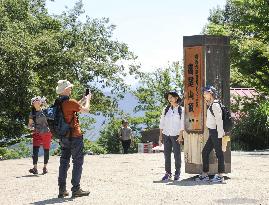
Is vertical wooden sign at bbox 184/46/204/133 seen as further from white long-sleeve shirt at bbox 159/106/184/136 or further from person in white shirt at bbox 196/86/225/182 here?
person in white shirt at bbox 196/86/225/182

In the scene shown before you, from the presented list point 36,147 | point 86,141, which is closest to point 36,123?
point 36,147

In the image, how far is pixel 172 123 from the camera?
970 cm

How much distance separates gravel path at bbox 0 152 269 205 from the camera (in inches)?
282

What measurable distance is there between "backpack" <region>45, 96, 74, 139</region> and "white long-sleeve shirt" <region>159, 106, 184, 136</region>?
8.74ft

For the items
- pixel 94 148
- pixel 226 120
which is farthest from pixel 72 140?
pixel 94 148

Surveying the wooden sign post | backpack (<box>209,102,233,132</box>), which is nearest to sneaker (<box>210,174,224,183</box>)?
the wooden sign post

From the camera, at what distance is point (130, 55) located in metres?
32.8

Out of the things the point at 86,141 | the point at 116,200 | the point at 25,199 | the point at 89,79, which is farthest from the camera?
the point at 86,141

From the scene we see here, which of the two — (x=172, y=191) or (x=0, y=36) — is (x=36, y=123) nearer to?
(x=172, y=191)

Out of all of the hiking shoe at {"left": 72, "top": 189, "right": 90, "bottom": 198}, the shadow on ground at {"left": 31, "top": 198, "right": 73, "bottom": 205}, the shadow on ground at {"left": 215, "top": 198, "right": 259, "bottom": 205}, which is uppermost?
the hiking shoe at {"left": 72, "top": 189, "right": 90, "bottom": 198}

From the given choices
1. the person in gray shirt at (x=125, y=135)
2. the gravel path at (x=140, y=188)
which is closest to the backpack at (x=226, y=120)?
the gravel path at (x=140, y=188)

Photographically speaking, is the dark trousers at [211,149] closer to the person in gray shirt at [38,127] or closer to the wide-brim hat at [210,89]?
the wide-brim hat at [210,89]

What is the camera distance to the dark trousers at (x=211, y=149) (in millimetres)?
9242

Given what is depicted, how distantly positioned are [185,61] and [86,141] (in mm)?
30710
